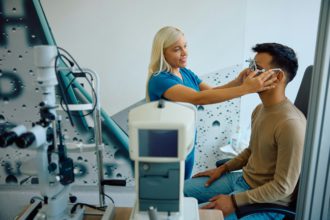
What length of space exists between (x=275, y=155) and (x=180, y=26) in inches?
47.6

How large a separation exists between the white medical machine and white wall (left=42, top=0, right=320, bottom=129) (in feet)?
4.65

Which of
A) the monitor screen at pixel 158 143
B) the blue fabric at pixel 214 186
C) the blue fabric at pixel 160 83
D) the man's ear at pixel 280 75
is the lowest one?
the blue fabric at pixel 214 186

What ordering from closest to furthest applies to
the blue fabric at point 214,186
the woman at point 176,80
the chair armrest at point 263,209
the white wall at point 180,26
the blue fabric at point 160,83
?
1. the chair armrest at point 263,209
2. the woman at point 176,80
3. the blue fabric at point 160,83
4. the blue fabric at point 214,186
5. the white wall at point 180,26

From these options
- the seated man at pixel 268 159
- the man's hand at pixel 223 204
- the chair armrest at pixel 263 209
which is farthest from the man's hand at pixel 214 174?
the chair armrest at pixel 263 209

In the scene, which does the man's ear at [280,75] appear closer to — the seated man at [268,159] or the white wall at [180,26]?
the seated man at [268,159]

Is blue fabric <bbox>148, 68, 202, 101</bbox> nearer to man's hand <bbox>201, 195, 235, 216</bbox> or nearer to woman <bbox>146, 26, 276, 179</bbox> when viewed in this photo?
woman <bbox>146, 26, 276, 179</bbox>

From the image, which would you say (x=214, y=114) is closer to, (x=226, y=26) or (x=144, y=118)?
(x=226, y=26)

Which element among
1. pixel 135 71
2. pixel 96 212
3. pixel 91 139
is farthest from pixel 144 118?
pixel 91 139

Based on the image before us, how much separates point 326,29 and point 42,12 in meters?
1.98

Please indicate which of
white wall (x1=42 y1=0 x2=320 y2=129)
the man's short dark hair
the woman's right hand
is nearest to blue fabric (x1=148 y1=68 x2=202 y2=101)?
the woman's right hand

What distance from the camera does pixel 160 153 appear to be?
798mm

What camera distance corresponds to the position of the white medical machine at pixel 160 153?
78 cm

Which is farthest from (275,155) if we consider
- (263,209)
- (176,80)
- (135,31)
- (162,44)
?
(135,31)

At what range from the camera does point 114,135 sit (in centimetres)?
235
